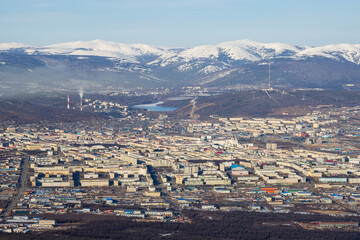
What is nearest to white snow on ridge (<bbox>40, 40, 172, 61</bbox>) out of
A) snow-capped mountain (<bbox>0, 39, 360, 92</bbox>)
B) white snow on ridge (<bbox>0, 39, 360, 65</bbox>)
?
white snow on ridge (<bbox>0, 39, 360, 65</bbox>)

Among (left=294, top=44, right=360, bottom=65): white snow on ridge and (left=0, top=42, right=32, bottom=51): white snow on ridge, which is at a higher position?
(left=0, top=42, right=32, bottom=51): white snow on ridge

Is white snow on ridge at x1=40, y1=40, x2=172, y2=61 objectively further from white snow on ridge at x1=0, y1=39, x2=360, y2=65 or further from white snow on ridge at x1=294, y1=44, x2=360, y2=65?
white snow on ridge at x1=294, y1=44, x2=360, y2=65

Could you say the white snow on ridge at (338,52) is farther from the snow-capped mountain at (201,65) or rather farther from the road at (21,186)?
the road at (21,186)

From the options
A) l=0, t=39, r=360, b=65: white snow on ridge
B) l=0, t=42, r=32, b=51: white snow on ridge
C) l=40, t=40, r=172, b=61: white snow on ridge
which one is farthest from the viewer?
l=0, t=42, r=32, b=51: white snow on ridge

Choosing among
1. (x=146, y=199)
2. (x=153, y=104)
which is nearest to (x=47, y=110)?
(x=153, y=104)

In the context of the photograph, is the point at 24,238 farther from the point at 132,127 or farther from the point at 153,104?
the point at 153,104

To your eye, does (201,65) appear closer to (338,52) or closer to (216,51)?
(216,51)

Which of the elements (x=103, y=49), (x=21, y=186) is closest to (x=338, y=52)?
(x=103, y=49)
